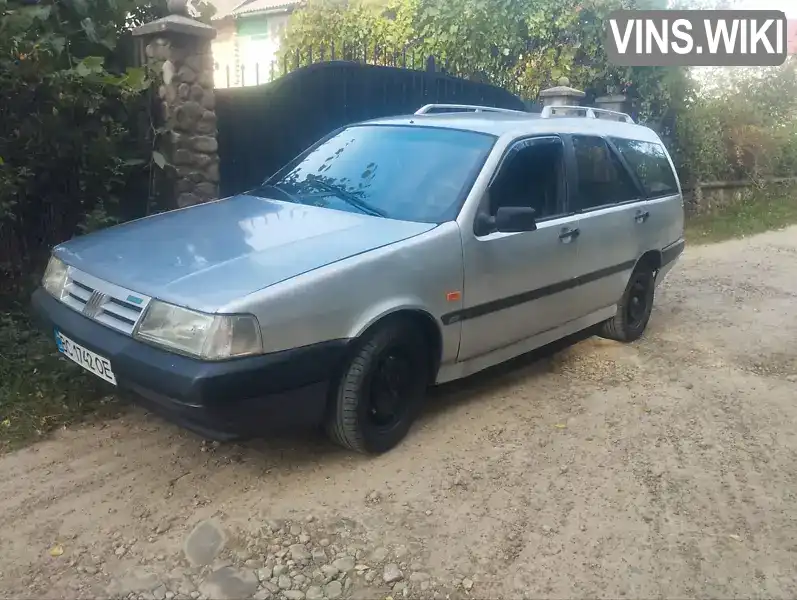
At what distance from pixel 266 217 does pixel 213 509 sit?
1.60 m

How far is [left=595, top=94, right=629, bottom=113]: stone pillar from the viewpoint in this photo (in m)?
11.1

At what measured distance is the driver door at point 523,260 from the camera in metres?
4.09

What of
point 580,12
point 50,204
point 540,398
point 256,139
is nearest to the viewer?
point 540,398

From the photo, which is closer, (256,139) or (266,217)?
(266,217)

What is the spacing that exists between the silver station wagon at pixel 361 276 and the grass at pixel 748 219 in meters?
6.53

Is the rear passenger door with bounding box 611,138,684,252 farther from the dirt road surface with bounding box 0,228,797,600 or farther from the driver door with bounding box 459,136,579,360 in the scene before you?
the dirt road surface with bounding box 0,228,797,600

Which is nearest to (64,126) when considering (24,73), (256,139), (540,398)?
(24,73)

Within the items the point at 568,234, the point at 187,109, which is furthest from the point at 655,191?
the point at 187,109

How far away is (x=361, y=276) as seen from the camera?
342cm

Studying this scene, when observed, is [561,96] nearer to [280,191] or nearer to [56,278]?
[280,191]

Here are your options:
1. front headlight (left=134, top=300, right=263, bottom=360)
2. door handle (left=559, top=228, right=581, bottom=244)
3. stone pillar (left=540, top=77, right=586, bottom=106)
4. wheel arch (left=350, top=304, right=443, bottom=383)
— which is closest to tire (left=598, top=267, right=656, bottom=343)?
door handle (left=559, top=228, right=581, bottom=244)

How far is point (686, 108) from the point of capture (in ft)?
39.6

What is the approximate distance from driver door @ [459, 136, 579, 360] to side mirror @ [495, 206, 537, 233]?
115 millimetres

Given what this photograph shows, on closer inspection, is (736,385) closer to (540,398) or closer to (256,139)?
(540,398)
